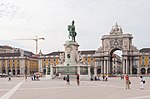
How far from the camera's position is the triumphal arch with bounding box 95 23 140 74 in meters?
118

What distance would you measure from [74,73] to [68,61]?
2789 millimetres

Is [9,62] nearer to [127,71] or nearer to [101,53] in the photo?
[101,53]

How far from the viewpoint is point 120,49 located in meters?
121

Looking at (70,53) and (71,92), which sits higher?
(70,53)

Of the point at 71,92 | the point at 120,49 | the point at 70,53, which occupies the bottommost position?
the point at 71,92

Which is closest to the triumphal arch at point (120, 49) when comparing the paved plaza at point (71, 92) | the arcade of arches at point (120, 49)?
the arcade of arches at point (120, 49)

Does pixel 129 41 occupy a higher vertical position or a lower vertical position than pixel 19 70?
higher

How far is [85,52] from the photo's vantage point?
138 m

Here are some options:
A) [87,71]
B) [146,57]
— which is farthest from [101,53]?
[87,71]

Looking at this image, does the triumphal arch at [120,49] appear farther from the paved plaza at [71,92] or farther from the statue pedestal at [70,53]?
the paved plaza at [71,92]

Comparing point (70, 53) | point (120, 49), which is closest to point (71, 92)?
point (70, 53)

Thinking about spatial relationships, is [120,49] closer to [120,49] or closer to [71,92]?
[120,49]

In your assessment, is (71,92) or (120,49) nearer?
(71,92)

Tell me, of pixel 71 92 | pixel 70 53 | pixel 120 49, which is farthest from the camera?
pixel 120 49
